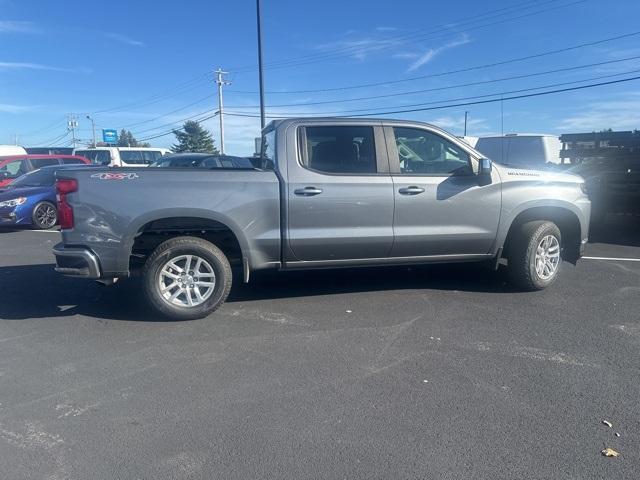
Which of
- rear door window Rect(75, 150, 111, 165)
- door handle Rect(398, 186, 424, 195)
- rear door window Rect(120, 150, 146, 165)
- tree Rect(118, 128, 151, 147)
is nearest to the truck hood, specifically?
door handle Rect(398, 186, 424, 195)

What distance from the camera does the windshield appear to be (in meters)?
12.2

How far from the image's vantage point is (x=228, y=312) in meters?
5.36

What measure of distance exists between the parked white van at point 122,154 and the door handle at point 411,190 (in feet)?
64.0

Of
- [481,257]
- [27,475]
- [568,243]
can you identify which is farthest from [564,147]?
[27,475]

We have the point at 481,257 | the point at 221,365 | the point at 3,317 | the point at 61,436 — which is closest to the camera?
the point at 61,436

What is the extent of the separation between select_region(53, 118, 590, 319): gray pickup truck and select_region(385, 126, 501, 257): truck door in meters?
0.01

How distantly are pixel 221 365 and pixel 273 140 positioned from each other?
2.56m

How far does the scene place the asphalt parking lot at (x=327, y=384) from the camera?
9.27ft

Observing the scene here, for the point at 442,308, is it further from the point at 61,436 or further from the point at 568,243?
the point at 61,436

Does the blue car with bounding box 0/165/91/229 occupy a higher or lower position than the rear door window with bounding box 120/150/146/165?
lower

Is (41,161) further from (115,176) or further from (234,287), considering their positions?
(115,176)

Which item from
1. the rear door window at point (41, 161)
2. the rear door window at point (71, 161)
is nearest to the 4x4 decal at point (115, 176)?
the rear door window at point (71, 161)

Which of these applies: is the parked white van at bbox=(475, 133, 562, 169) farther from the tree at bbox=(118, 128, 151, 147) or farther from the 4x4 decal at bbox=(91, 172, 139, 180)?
the tree at bbox=(118, 128, 151, 147)

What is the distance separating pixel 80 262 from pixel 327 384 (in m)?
2.70
